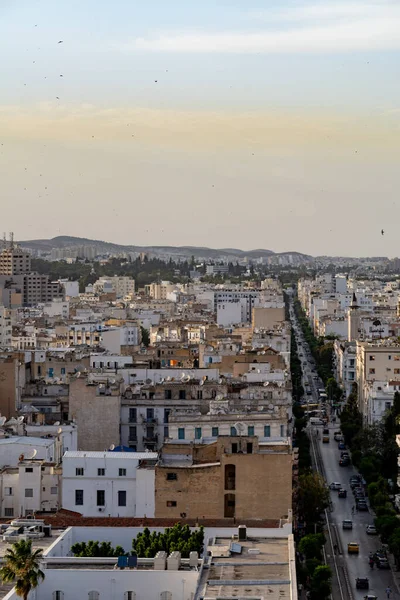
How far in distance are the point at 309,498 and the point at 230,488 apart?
7981 mm

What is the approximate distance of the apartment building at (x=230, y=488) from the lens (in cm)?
3859

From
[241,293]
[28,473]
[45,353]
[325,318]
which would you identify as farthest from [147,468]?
[241,293]

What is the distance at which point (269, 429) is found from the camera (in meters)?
46.3

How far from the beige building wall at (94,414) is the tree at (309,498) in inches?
244

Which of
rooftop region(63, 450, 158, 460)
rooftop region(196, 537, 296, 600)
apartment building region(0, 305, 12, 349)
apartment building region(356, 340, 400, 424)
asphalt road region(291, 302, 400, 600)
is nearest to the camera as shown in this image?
rooftop region(196, 537, 296, 600)

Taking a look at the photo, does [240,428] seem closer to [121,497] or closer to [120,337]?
[121,497]

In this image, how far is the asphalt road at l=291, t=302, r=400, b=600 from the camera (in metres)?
41.2

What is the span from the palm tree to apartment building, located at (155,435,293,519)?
12.6 metres

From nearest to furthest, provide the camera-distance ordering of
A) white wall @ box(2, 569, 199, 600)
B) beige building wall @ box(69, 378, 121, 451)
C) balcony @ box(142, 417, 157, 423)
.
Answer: white wall @ box(2, 569, 199, 600) < beige building wall @ box(69, 378, 121, 451) < balcony @ box(142, 417, 157, 423)

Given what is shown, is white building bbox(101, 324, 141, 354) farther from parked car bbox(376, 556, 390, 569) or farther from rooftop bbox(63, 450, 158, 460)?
rooftop bbox(63, 450, 158, 460)

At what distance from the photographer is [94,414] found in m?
50.1

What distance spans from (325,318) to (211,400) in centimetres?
8567

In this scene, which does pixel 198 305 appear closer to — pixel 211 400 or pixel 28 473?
pixel 211 400

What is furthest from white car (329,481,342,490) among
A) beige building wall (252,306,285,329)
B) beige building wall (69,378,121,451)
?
beige building wall (252,306,285,329)
